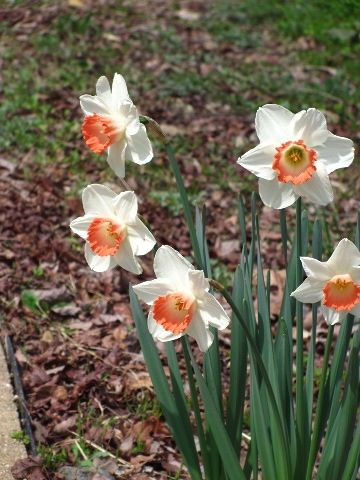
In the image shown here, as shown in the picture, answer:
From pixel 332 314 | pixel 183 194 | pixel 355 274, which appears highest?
pixel 183 194

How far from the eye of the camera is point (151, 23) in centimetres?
718

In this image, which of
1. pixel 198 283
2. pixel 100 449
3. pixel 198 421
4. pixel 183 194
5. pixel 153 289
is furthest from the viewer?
pixel 100 449

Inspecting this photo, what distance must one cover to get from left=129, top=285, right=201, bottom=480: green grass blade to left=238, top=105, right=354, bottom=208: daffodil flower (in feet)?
1.73

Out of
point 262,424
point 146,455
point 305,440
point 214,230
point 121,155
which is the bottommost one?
point 214,230

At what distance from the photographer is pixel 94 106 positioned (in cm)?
172

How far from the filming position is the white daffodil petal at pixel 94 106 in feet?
5.60

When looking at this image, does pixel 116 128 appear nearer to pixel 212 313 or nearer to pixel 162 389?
pixel 212 313

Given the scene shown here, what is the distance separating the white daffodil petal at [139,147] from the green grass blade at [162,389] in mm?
397

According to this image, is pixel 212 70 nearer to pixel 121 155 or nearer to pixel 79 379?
pixel 79 379

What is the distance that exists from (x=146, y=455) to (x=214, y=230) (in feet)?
6.21

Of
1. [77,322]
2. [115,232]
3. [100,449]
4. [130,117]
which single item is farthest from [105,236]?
[77,322]

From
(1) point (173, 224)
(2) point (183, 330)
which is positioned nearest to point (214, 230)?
(1) point (173, 224)

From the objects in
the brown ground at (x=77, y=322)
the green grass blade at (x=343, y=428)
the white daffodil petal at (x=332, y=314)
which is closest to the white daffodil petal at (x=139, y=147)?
the white daffodil petal at (x=332, y=314)

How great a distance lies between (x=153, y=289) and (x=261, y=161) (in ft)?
1.26
